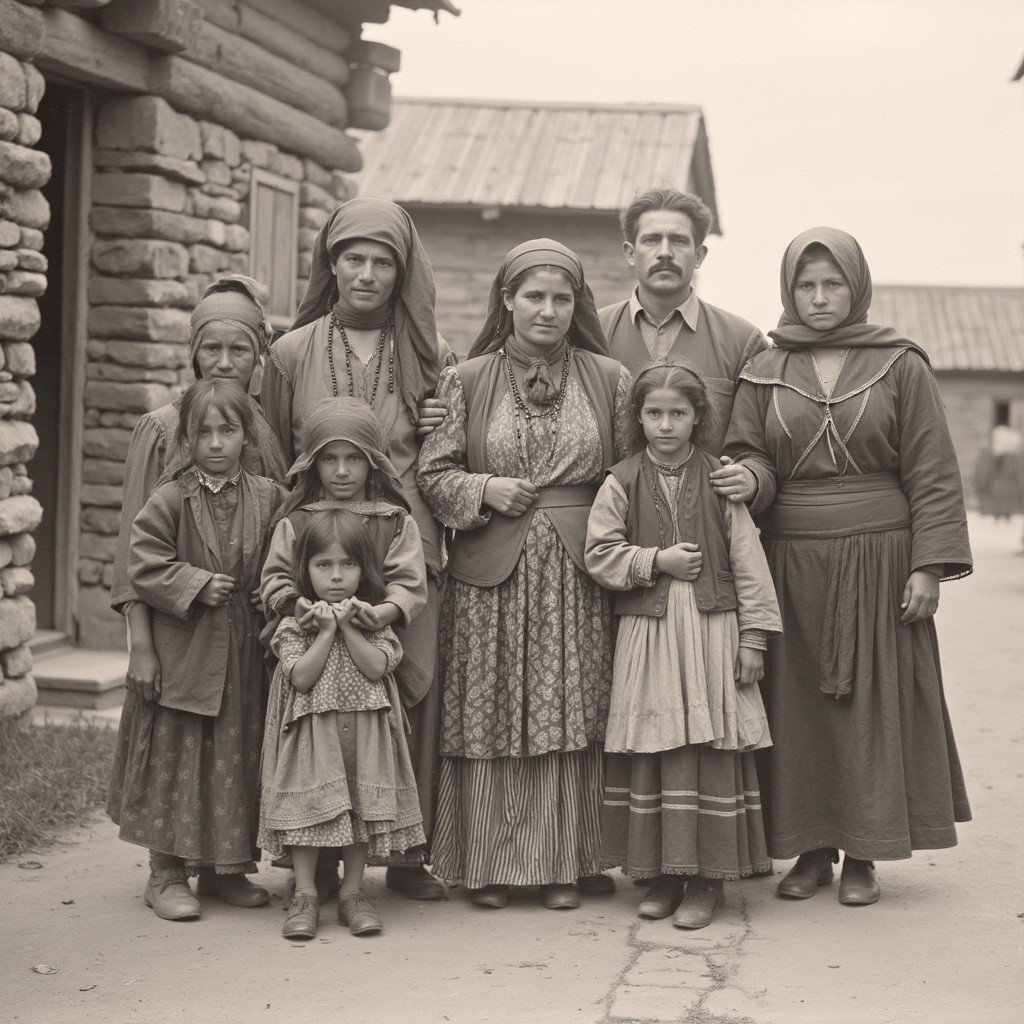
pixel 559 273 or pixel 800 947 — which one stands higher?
pixel 559 273

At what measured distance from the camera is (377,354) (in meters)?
4.41

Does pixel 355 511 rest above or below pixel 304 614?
above

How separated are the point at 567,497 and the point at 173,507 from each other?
1.12m

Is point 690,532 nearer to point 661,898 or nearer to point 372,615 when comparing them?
point 372,615

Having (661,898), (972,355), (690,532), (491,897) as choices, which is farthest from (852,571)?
(972,355)

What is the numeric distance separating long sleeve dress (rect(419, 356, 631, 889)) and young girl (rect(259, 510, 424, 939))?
10.4 inches

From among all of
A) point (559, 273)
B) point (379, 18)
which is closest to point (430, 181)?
point (379, 18)

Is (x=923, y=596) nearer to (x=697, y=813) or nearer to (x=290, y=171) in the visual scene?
(x=697, y=813)

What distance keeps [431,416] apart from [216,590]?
802 millimetres

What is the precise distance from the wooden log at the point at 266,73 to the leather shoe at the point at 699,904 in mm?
5082

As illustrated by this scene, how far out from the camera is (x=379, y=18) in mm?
9422

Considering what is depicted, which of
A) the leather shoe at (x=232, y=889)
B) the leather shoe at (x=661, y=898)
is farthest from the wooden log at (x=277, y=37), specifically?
the leather shoe at (x=661, y=898)

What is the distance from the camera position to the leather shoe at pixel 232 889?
14.2 ft

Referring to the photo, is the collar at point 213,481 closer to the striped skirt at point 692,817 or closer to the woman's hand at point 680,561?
Answer: the woman's hand at point 680,561
